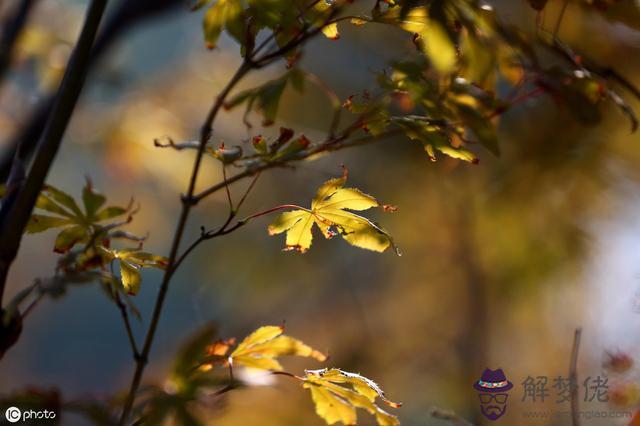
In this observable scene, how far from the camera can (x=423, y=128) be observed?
0.34m

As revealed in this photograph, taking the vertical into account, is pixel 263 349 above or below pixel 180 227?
below

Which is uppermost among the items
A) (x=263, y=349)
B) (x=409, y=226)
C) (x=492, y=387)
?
(x=263, y=349)

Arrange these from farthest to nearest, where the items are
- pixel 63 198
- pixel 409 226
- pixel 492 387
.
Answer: pixel 409 226 → pixel 492 387 → pixel 63 198

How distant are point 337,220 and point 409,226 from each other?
1564 mm

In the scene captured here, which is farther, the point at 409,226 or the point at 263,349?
the point at 409,226

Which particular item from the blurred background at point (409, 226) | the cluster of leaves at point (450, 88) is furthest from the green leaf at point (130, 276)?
the blurred background at point (409, 226)

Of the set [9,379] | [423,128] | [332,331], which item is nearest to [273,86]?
[423,128]

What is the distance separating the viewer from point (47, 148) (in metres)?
0.30

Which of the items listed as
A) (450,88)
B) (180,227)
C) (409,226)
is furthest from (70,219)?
(409,226)

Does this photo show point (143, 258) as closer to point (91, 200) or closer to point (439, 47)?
point (91, 200)

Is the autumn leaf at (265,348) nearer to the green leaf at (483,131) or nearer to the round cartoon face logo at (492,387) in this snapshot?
the green leaf at (483,131)

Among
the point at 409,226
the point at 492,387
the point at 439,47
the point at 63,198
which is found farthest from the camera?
the point at 409,226

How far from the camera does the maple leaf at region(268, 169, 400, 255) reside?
0.37 m

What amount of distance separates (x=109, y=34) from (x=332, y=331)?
152cm
